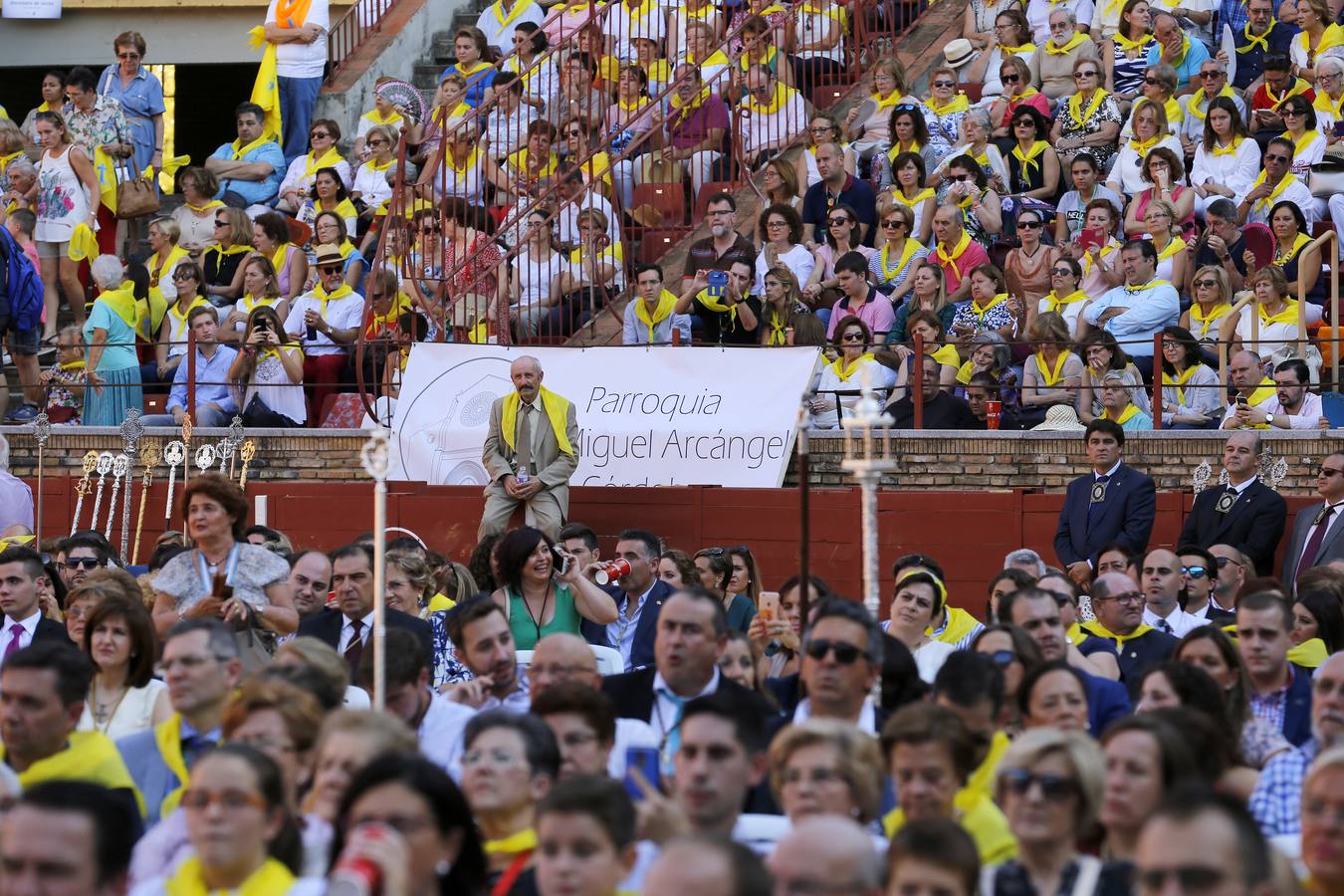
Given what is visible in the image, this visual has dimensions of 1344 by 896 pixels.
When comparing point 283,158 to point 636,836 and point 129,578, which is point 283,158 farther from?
point 636,836

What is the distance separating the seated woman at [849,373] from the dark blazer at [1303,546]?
311 centimetres

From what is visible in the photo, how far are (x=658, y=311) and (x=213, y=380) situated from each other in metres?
3.60

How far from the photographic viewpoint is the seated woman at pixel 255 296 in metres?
18.8

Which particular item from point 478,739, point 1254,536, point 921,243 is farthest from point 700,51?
point 478,739

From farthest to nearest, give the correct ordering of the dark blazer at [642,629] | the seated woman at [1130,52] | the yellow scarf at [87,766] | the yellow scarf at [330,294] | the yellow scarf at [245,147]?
the yellow scarf at [245,147]
the seated woman at [1130,52]
the yellow scarf at [330,294]
the dark blazer at [642,629]
the yellow scarf at [87,766]

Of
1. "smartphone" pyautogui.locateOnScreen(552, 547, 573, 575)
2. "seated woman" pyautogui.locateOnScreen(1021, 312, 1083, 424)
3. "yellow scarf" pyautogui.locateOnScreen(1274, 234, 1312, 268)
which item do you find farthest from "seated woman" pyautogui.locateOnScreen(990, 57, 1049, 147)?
"smartphone" pyautogui.locateOnScreen(552, 547, 573, 575)

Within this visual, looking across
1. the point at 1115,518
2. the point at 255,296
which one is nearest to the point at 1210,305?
the point at 1115,518

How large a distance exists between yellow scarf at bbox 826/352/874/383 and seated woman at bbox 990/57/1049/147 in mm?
3426

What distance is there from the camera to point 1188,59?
1988 cm

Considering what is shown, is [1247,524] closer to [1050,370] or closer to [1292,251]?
[1050,370]

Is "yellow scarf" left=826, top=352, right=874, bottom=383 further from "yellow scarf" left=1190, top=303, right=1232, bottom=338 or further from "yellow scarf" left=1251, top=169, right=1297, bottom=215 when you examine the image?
"yellow scarf" left=1251, top=169, right=1297, bottom=215

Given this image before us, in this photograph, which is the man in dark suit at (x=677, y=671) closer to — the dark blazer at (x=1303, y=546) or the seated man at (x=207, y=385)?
the dark blazer at (x=1303, y=546)

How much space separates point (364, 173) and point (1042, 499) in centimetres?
808

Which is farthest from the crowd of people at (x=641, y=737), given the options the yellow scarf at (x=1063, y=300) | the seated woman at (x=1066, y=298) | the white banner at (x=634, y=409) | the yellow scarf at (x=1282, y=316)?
the yellow scarf at (x=1063, y=300)
